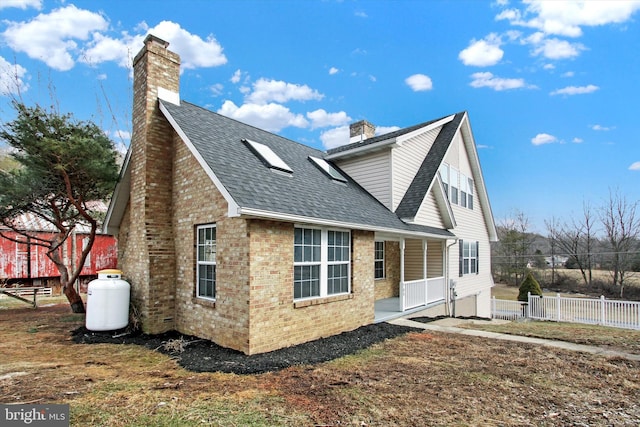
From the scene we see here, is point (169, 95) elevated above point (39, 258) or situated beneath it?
elevated above

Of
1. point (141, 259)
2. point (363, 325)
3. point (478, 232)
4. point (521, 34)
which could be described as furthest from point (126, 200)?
point (478, 232)

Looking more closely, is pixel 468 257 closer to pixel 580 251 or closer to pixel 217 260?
pixel 217 260

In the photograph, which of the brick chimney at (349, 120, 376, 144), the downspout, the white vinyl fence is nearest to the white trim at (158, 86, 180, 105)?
the brick chimney at (349, 120, 376, 144)

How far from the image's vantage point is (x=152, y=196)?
28.6 feet

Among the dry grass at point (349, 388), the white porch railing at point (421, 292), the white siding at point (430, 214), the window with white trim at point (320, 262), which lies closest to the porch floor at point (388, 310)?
the white porch railing at point (421, 292)

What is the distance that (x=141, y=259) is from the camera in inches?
340

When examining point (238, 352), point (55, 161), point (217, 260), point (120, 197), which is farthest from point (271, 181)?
point (55, 161)

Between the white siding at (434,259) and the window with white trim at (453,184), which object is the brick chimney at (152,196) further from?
the window with white trim at (453,184)

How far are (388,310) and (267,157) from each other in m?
6.45

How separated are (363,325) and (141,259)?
6046 mm

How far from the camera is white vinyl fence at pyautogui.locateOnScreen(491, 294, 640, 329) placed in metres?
13.2

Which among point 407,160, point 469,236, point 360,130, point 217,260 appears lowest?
point 217,260

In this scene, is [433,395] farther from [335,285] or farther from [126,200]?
[126,200]

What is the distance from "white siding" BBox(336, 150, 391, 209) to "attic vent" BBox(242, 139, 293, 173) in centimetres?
414
